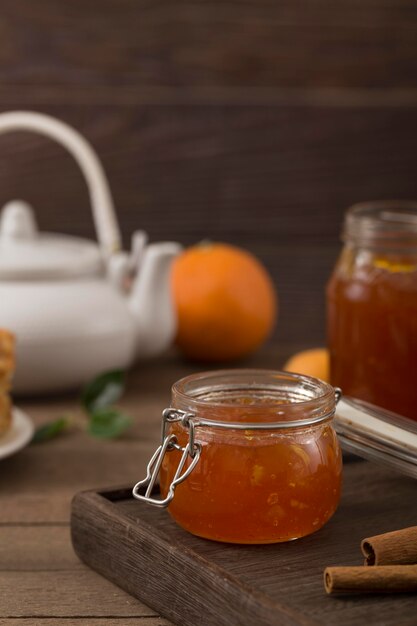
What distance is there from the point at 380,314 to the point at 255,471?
45cm

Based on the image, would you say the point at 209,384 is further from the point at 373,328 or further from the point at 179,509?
the point at 373,328

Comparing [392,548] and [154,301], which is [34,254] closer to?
[154,301]

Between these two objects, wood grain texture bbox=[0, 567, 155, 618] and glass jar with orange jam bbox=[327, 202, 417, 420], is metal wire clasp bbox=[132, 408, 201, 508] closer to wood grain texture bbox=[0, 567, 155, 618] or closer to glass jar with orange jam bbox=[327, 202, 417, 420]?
wood grain texture bbox=[0, 567, 155, 618]

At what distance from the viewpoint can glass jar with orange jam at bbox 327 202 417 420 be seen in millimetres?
1177

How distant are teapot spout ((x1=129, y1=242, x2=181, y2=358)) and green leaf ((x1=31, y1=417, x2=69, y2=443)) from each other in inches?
11.8

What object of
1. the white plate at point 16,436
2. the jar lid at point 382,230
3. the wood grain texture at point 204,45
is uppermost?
the wood grain texture at point 204,45

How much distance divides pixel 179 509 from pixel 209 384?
0.44 feet

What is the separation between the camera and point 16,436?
47.4 inches

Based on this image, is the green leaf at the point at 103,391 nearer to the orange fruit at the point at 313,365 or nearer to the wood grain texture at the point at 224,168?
the orange fruit at the point at 313,365

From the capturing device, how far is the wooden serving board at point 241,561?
705 mm

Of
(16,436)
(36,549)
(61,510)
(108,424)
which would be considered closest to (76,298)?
(108,424)

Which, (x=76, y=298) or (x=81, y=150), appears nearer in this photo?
(x=76, y=298)

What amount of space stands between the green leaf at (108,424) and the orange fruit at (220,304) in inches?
14.5

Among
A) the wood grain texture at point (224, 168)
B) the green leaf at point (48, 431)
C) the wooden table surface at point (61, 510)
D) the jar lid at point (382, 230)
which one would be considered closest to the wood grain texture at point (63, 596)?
the wooden table surface at point (61, 510)
